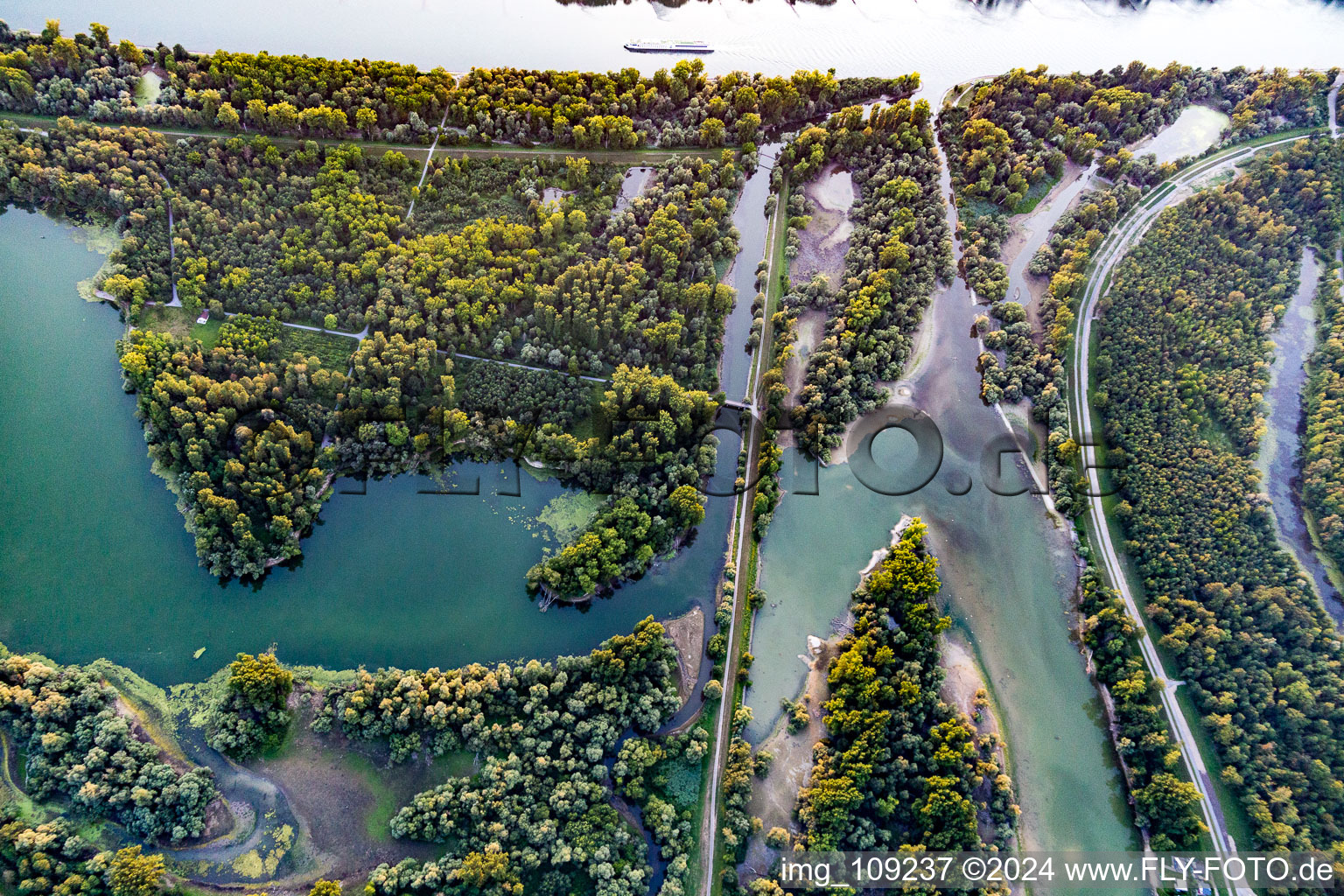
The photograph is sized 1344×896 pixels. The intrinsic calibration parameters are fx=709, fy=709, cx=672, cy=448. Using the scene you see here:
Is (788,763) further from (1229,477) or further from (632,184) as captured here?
(632,184)

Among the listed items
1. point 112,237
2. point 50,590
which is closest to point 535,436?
point 50,590

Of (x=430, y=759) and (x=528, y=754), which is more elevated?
(x=528, y=754)

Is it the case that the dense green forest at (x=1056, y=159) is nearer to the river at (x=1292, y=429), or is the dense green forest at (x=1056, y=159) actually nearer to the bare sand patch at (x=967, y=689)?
the river at (x=1292, y=429)

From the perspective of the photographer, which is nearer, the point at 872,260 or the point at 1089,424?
the point at 1089,424

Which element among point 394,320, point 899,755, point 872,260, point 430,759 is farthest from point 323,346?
point 899,755

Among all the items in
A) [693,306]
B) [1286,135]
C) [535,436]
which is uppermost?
[1286,135]

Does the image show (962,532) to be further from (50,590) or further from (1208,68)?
(1208,68)
